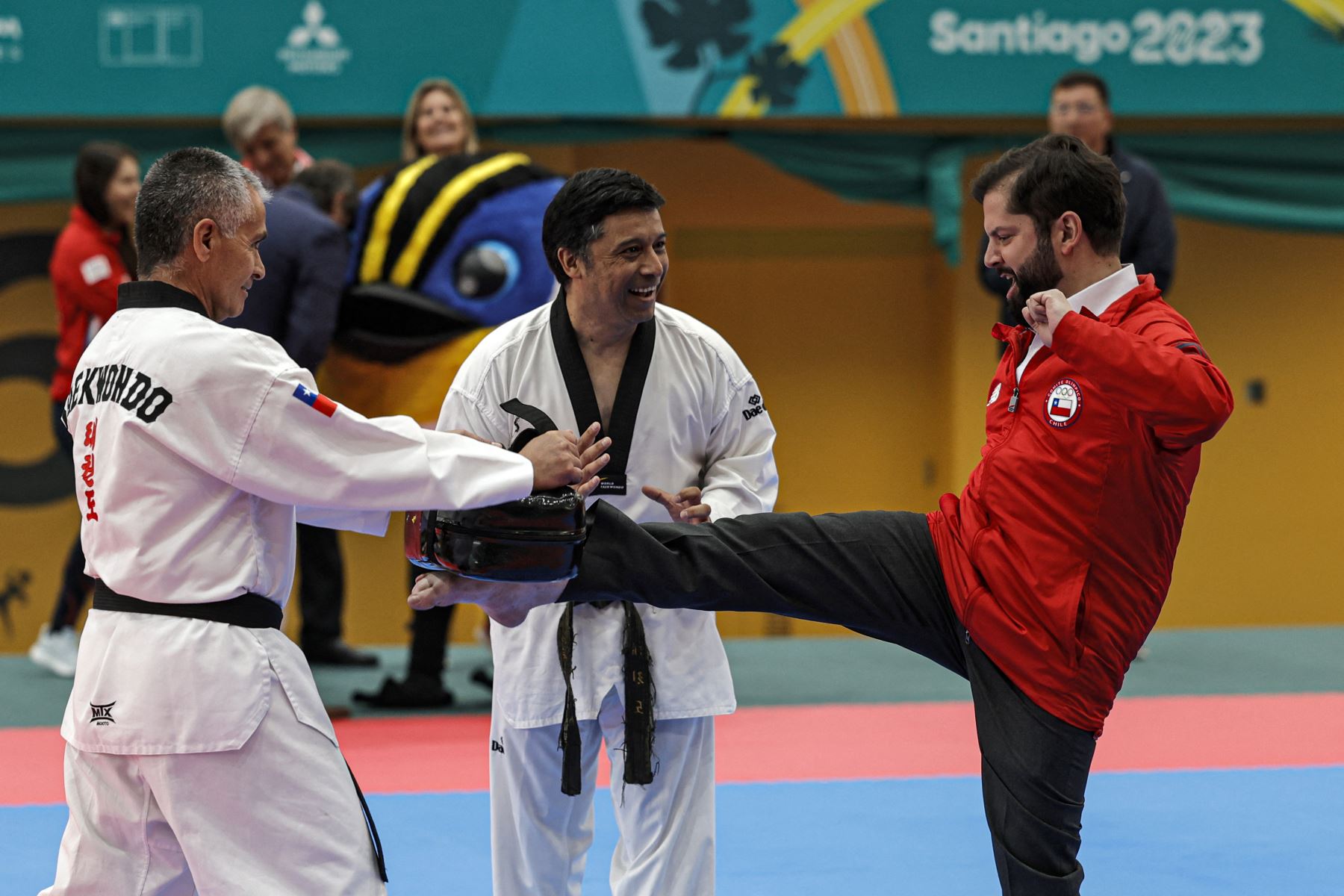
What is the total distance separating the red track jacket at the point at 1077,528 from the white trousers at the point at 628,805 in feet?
2.11

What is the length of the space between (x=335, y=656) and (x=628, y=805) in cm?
353

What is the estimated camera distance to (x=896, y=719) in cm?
561

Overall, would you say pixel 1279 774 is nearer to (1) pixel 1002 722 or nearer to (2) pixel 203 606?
(1) pixel 1002 722

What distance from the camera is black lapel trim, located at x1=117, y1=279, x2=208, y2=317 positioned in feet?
7.86

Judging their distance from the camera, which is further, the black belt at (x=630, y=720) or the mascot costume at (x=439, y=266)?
the mascot costume at (x=439, y=266)

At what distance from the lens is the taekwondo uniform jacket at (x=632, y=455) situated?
2.96m

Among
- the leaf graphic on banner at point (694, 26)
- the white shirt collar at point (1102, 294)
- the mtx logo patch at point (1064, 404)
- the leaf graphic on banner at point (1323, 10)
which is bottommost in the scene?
the mtx logo patch at point (1064, 404)

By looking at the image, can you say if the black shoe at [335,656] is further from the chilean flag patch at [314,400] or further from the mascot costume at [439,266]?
the chilean flag patch at [314,400]

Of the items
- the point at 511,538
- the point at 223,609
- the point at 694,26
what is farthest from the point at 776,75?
the point at 223,609

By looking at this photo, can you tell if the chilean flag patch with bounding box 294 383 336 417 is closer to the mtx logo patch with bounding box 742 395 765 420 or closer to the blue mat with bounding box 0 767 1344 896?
the mtx logo patch with bounding box 742 395 765 420

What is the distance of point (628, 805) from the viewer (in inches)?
119

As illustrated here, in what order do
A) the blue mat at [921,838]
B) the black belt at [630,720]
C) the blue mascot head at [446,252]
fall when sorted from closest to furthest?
the black belt at [630,720] → the blue mat at [921,838] → the blue mascot head at [446,252]

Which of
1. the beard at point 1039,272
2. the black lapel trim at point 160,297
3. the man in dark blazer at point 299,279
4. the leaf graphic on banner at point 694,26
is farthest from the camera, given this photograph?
the leaf graphic on banner at point 694,26

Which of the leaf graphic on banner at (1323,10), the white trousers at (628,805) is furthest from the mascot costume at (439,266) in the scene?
the leaf graphic on banner at (1323,10)
